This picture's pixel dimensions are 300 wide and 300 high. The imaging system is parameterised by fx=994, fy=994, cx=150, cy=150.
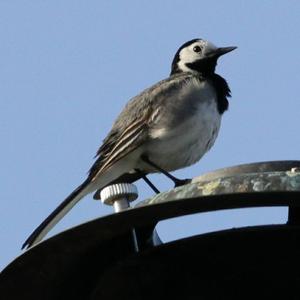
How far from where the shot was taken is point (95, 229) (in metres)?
3.79

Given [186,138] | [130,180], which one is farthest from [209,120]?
[130,180]

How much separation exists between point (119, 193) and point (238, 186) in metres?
0.90

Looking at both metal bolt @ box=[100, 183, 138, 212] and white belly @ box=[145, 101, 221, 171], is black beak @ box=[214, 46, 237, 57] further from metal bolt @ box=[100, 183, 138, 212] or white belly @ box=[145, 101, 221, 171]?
metal bolt @ box=[100, 183, 138, 212]

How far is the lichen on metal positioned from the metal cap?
2.06 feet

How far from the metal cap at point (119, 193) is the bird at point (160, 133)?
386 cm

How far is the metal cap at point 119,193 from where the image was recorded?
4324mm

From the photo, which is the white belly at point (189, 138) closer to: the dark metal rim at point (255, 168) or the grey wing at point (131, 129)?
the grey wing at point (131, 129)

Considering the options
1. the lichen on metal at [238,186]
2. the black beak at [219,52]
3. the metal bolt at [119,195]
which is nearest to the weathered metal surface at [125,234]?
the lichen on metal at [238,186]

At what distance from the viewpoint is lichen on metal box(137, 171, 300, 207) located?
352 centimetres

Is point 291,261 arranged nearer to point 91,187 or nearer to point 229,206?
point 229,206

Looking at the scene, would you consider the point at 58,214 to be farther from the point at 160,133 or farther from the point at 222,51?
the point at 222,51

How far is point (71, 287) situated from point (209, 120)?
460cm

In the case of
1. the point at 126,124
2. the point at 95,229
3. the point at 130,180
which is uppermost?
the point at 95,229

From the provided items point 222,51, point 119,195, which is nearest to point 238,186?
point 119,195
